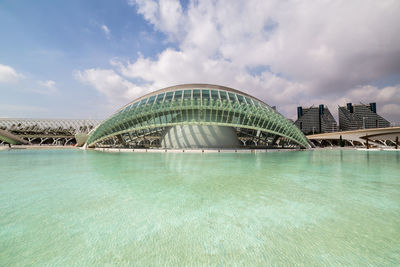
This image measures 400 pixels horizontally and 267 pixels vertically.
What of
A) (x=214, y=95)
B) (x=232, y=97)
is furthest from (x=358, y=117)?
(x=214, y=95)

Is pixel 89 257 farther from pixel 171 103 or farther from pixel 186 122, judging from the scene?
pixel 171 103

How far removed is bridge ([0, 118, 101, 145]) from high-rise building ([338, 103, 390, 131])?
22540cm

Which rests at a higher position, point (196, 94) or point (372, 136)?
point (196, 94)

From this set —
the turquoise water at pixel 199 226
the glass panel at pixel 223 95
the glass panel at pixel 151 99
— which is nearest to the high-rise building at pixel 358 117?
the glass panel at pixel 223 95

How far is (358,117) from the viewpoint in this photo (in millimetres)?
175125

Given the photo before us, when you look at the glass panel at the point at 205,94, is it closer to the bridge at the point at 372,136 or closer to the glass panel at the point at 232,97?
the glass panel at the point at 232,97

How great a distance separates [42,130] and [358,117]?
10219 inches

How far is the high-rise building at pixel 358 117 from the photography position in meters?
169

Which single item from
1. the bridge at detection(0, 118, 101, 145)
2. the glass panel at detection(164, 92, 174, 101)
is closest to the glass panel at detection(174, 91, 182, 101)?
the glass panel at detection(164, 92, 174, 101)

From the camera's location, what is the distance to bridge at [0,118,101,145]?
7021cm

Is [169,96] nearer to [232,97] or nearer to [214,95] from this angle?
[214,95]

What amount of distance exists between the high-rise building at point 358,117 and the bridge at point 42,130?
22540 centimetres

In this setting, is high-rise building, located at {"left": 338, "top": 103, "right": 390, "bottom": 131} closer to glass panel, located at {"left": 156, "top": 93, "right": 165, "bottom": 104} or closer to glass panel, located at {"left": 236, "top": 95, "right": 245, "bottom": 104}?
glass panel, located at {"left": 236, "top": 95, "right": 245, "bottom": 104}

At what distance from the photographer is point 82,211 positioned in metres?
4.88
